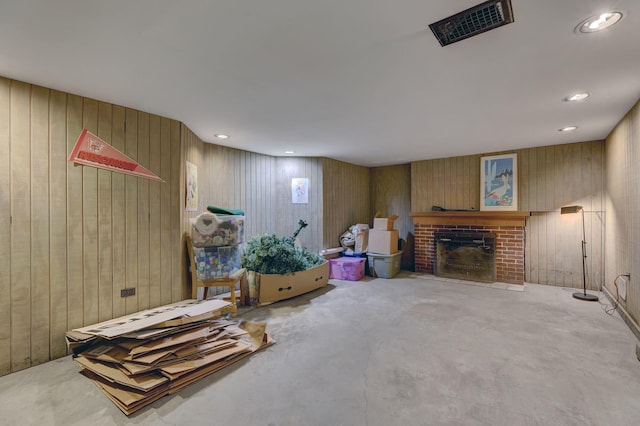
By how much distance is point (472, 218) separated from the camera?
16.6 feet

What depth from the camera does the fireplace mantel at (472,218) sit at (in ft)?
15.4

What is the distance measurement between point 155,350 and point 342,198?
173 inches

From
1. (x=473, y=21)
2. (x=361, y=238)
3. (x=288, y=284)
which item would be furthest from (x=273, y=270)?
(x=473, y=21)

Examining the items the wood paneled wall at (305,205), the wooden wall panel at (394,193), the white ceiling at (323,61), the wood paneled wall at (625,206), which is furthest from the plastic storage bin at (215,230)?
the wood paneled wall at (625,206)

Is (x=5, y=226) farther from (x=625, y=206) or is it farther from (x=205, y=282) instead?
(x=625, y=206)

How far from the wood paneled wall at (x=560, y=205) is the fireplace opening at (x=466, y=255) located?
1.88ft

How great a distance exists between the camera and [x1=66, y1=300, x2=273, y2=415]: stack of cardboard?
6.27 ft

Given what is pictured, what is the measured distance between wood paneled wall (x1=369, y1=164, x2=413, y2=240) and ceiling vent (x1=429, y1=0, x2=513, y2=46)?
4.71 meters

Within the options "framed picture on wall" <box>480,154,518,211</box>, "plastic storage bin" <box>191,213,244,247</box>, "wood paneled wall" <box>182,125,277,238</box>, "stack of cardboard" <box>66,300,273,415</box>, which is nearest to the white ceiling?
"wood paneled wall" <box>182,125,277,238</box>

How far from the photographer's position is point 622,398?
1.82 metres

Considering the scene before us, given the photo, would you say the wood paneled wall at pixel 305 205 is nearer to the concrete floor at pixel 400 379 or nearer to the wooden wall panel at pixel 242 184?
the wooden wall panel at pixel 242 184

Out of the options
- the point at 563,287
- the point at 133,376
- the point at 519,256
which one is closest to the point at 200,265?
the point at 133,376

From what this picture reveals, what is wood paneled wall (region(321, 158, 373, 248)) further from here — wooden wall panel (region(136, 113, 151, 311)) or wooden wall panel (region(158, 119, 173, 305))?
wooden wall panel (region(136, 113, 151, 311))

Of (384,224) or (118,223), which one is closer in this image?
(118,223)
